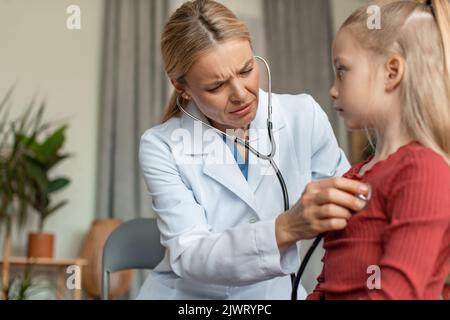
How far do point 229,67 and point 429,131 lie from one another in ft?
1.88

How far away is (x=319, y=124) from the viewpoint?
1.68m

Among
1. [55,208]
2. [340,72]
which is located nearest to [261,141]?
[340,72]

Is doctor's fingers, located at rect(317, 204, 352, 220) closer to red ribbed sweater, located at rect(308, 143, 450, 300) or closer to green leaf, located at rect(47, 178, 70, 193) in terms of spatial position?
red ribbed sweater, located at rect(308, 143, 450, 300)

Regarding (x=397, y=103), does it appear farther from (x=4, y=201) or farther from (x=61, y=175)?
(x=61, y=175)

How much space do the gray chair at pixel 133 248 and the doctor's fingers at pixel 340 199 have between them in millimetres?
998

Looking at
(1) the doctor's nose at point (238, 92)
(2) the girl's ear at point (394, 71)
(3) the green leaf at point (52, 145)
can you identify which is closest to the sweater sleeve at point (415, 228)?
(2) the girl's ear at point (394, 71)

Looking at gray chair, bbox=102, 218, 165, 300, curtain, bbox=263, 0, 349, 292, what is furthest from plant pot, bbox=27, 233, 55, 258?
gray chair, bbox=102, 218, 165, 300

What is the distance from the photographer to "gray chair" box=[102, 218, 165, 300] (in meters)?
1.90

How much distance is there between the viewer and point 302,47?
5.08 m

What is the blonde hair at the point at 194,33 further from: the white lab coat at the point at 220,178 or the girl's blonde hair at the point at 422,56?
the girl's blonde hair at the point at 422,56

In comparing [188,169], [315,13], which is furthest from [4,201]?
[315,13]

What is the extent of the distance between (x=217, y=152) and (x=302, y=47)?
11.9 feet

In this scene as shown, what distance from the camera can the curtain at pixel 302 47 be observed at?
4977 mm

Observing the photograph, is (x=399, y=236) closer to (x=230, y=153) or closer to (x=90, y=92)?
(x=230, y=153)
